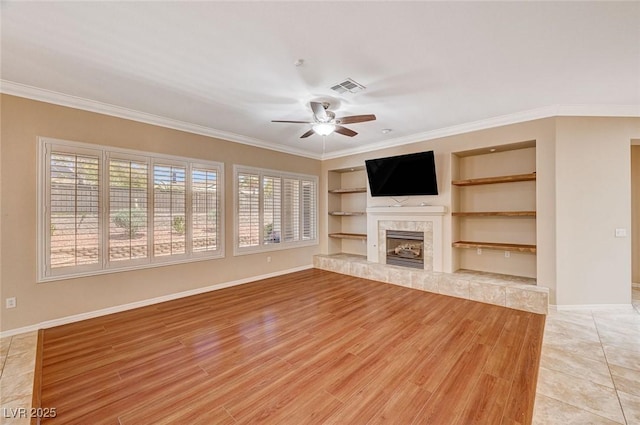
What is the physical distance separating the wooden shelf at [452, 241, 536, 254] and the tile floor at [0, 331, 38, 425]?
560cm

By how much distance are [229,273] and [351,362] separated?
11.1 ft

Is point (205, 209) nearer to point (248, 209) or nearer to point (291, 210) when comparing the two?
point (248, 209)

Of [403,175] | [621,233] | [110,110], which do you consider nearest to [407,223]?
[403,175]

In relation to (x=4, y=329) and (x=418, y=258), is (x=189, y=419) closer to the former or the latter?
(x=4, y=329)

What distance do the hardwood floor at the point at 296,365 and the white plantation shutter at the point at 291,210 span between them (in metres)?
2.35

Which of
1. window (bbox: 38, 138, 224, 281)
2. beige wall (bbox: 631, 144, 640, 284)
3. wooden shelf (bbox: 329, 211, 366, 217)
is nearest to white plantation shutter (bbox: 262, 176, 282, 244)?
window (bbox: 38, 138, 224, 281)

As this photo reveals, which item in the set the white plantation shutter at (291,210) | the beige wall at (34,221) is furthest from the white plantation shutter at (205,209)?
the white plantation shutter at (291,210)

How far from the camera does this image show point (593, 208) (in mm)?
3910

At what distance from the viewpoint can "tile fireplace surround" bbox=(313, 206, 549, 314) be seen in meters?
4.06

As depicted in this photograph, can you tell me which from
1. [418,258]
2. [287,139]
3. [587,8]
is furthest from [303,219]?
[587,8]

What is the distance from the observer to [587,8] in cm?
205

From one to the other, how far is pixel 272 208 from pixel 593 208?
214 inches

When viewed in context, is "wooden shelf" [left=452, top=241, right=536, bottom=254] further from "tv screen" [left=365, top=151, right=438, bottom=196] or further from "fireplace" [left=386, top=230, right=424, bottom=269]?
"tv screen" [left=365, top=151, right=438, bottom=196]

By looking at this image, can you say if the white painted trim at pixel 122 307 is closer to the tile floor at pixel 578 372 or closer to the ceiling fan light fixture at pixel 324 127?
the tile floor at pixel 578 372
